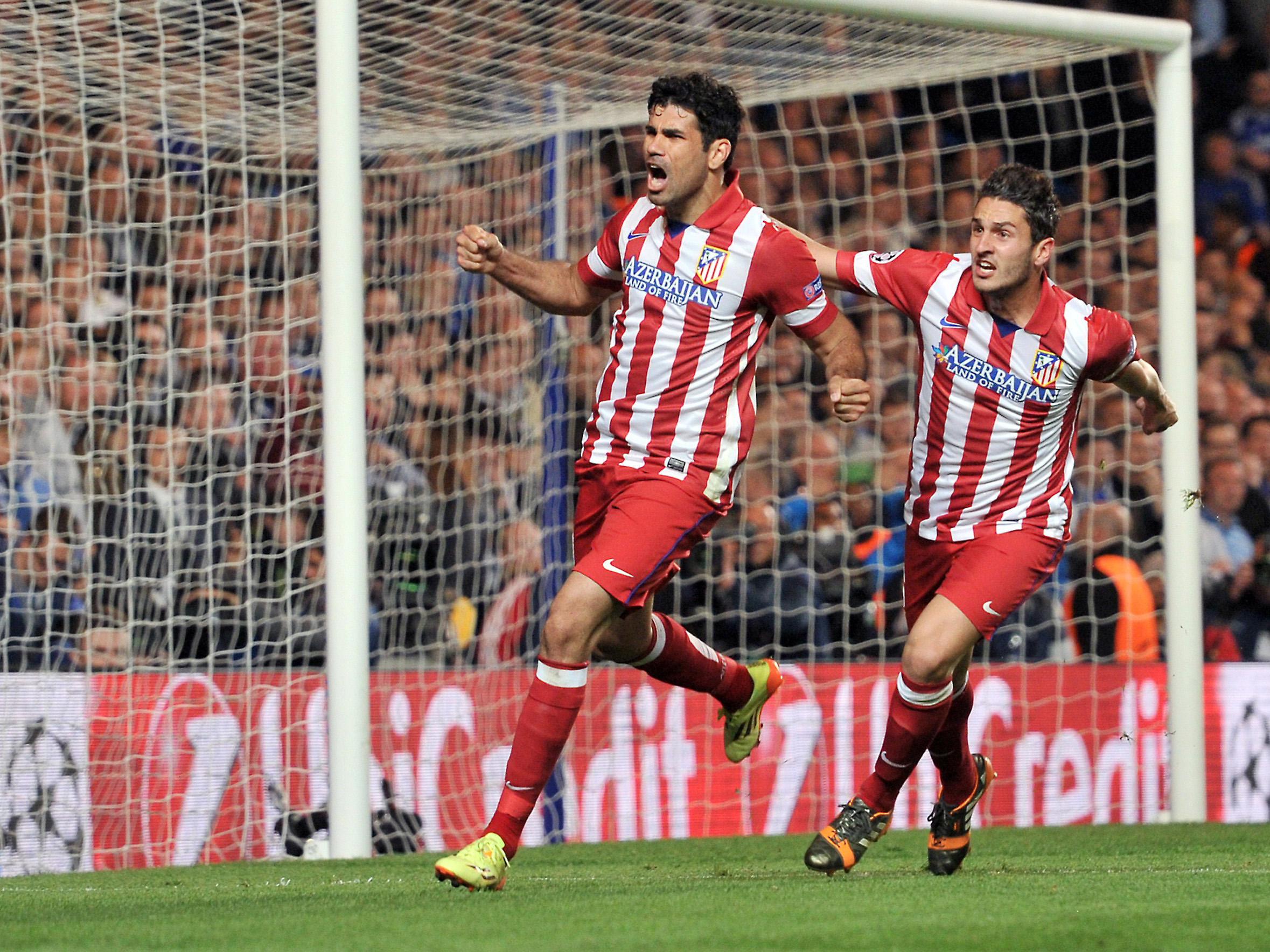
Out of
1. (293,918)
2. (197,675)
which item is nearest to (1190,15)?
(197,675)

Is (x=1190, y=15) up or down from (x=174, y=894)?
up

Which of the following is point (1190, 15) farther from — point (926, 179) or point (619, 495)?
point (619, 495)

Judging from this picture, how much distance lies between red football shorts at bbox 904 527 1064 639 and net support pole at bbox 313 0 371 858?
2120 mm

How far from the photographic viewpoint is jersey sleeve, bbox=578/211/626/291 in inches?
212

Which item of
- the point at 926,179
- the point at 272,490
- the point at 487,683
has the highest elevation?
the point at 926,179

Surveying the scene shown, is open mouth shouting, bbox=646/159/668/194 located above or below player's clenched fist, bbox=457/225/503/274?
above

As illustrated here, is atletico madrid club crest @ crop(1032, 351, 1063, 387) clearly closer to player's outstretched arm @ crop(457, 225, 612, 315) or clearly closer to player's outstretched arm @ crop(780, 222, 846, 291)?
player's outstretched arm @ crop(780, 222, 846, 291)

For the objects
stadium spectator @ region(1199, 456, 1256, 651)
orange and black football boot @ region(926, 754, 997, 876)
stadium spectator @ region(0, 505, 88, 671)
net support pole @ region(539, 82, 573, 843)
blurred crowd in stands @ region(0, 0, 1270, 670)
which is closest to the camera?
orange and black football boot @ region(926, 754, 997, 876)

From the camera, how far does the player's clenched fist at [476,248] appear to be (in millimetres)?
5223

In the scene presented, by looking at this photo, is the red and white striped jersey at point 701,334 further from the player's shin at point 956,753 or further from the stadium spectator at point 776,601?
the stadium spectator at point 776,601

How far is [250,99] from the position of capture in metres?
8.27

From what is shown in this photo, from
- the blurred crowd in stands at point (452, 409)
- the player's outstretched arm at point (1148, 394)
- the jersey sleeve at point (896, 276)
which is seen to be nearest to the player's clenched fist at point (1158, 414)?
the player's outstretched arm at point (1148, 394)

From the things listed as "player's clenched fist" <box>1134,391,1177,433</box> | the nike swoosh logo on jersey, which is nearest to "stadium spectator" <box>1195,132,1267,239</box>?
"player's clenched fist" <box>1134,391,1177,433</box>

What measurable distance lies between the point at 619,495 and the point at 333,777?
2.03m
